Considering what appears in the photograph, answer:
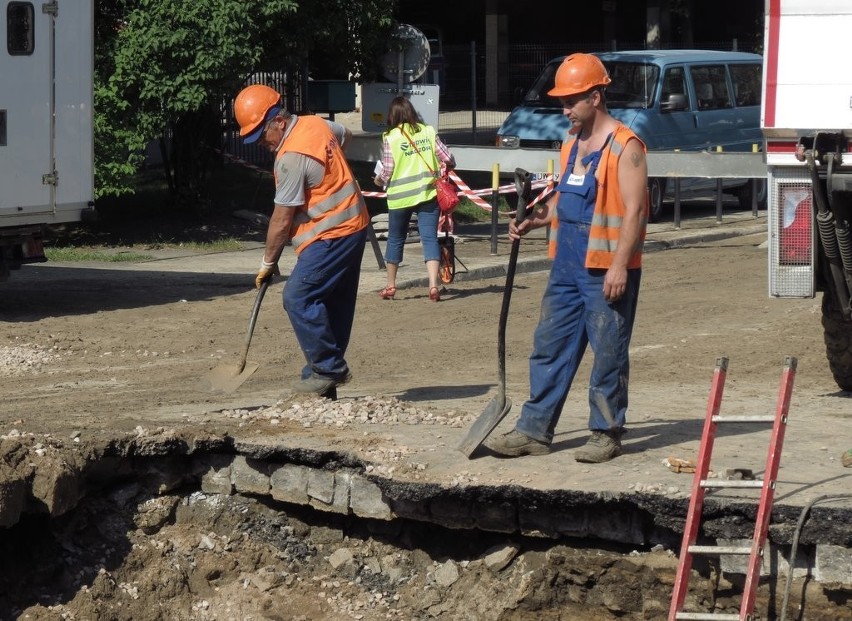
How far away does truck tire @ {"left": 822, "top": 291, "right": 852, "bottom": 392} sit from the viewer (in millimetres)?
7648

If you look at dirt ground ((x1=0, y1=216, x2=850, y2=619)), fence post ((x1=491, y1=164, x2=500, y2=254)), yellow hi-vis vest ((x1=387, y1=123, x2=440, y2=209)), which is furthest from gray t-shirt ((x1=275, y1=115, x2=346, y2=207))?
fence post ((x1=491, y1=164, x2=500, y2=254))

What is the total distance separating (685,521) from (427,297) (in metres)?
6.82

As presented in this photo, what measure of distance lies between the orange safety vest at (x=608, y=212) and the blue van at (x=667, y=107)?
10538mm

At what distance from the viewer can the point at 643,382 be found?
8.48 meters

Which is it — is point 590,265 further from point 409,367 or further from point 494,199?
point 494,199

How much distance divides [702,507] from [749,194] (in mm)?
14144

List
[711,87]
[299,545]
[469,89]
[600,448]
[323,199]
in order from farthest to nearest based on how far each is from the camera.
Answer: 1. [469,89]
2. [711,87]
3. [323,199]
4. [299,545]
5. [600,448]

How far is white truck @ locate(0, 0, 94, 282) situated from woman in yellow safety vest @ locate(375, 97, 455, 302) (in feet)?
9.00

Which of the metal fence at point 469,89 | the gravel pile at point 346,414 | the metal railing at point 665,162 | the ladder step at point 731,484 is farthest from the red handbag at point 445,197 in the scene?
the ladder step at point 731,484

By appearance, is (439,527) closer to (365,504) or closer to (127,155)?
(365,504)

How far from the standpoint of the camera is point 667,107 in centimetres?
1672

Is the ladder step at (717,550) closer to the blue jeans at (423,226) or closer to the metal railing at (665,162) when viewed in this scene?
the blue jeans at (423,226)

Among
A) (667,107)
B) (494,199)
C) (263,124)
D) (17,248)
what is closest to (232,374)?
(263,124)

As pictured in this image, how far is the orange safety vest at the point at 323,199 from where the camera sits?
708 centimetres
